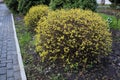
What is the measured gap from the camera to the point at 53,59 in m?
4.47

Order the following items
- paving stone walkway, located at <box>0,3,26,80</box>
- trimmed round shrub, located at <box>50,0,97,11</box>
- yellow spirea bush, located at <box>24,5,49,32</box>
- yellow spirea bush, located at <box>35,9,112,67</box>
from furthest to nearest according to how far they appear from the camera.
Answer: yellow spirea bush, located at <box>24,5,49,32</box> → trimmed round shrub, located at <box>50,0,97,11</box> → paving stone walkway, located at <box>0,3,26,80</box> → yellow spirea bush, located at <box>35,9,112,67</box>

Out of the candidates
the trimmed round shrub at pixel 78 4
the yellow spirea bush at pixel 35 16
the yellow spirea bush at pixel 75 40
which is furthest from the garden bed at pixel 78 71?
the yellow spirea bush at pixel 35 16

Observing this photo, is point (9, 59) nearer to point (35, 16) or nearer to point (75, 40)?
point (75, 40)

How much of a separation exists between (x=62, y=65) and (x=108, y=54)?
1.10m

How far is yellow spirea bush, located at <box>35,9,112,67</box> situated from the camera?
166 inches

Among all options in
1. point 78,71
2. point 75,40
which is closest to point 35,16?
point 75,40

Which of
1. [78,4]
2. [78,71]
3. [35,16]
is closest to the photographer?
[78,71]

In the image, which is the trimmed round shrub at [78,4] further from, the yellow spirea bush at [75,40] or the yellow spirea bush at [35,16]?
the yellow spirea bush at [75,40]

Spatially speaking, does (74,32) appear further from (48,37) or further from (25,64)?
(25,64)

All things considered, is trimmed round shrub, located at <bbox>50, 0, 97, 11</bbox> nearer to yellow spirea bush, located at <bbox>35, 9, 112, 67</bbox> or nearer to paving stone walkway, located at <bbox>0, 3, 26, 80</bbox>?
yellow spirea bush, located at <bbox>35, 9, 112, 67</bbox>

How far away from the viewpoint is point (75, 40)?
4.21 metres

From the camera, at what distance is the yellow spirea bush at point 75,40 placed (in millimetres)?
4215

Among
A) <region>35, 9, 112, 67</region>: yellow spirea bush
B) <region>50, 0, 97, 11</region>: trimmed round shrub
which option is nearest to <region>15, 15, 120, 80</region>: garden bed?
<region>35, 9, 112, 67</region>: yellow spirea bush

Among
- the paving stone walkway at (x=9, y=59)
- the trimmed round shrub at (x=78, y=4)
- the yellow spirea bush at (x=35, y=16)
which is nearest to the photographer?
the paving stone walkway at (x=9, y=59)
